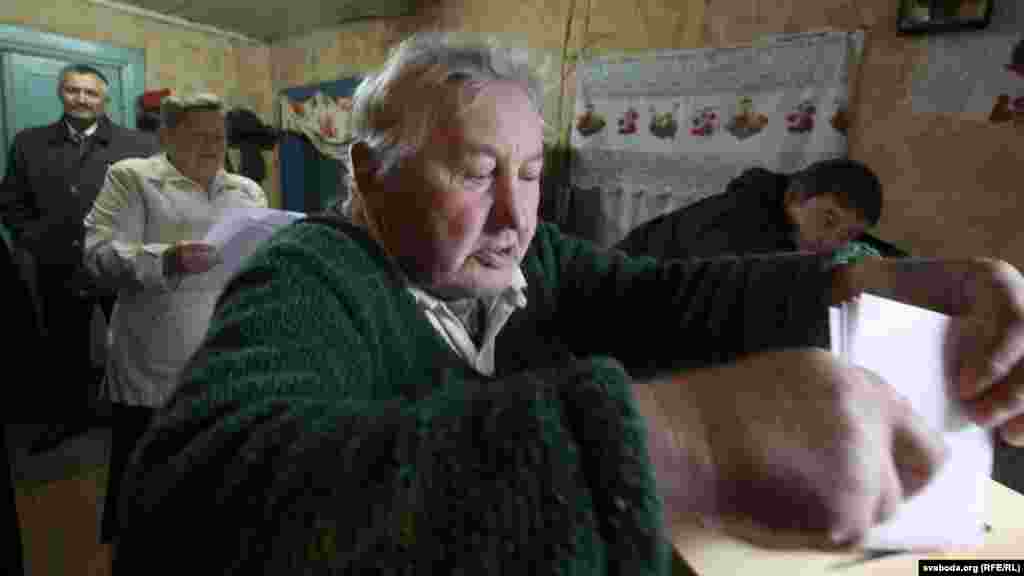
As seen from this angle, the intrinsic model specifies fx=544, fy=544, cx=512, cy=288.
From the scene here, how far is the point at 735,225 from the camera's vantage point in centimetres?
157

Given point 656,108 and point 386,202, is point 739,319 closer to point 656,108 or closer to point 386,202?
point 386,202

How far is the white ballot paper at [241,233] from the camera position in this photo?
118 cm

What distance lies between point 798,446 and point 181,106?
165 cm

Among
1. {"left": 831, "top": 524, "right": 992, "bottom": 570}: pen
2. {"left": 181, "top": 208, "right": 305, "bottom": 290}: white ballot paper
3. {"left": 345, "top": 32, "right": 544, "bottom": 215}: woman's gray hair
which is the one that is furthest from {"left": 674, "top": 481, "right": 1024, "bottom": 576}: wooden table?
{"left": 181, "top": 208, "right": 305, "bottom": 290}: white ballot paper

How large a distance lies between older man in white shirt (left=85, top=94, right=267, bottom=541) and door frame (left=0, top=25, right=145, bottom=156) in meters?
2.37

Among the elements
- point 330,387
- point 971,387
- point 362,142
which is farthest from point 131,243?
point 971,387

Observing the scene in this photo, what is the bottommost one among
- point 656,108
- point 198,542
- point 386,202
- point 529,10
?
point 198,542

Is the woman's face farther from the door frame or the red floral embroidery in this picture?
the door frame

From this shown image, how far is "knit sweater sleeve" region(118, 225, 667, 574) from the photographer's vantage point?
193 millimetres

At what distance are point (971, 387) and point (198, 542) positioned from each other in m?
0.46

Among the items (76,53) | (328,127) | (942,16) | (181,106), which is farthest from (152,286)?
(76,53)

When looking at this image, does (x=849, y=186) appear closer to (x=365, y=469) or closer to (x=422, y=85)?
(x=422, y=85)

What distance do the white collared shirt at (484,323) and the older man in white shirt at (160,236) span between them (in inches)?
42.5

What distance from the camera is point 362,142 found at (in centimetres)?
57
